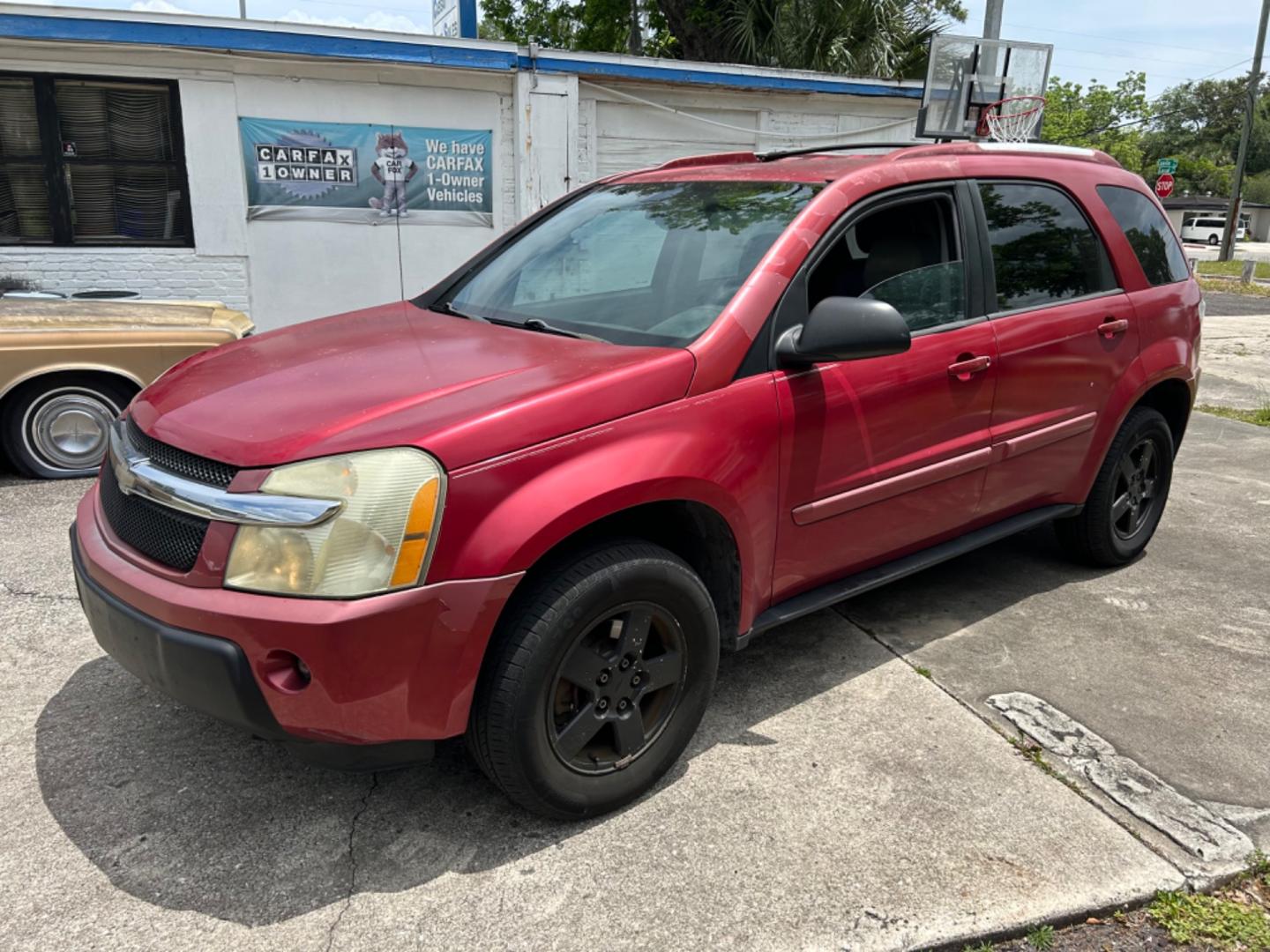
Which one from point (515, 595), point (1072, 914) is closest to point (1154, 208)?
point (1072, 914)

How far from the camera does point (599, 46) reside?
23328 millimetres

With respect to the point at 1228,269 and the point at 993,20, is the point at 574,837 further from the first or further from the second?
the point at 1228,269

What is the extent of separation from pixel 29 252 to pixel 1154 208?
27.8 feet

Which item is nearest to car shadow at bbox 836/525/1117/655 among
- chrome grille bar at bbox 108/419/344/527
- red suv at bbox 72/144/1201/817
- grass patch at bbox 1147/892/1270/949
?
red suv at bbox 72/144/1201/817

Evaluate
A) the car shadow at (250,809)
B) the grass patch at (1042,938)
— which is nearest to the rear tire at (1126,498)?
the car shadow at (250,809)

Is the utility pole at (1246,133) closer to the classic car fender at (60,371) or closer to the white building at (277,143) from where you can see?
the white building at (277,143)

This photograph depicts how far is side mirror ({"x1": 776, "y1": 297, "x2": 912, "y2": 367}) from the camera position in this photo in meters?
2.74

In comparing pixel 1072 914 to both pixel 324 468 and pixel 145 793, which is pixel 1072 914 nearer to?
pixel 324 468

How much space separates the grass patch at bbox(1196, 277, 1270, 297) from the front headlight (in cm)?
2557

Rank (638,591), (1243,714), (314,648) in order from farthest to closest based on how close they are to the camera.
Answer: (1243,714)
(638,591)
(314,648)

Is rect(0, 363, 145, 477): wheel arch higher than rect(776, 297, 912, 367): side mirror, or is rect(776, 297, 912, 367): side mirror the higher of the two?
rect(776, 297, 912, 367): side mirror

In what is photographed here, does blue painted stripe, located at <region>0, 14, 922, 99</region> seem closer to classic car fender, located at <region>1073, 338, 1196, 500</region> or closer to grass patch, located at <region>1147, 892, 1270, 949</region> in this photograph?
classic car fender, located at <region>1073, 338, 1196, 500</region>

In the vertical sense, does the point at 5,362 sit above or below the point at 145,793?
above

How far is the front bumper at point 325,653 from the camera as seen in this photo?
6.91ft
